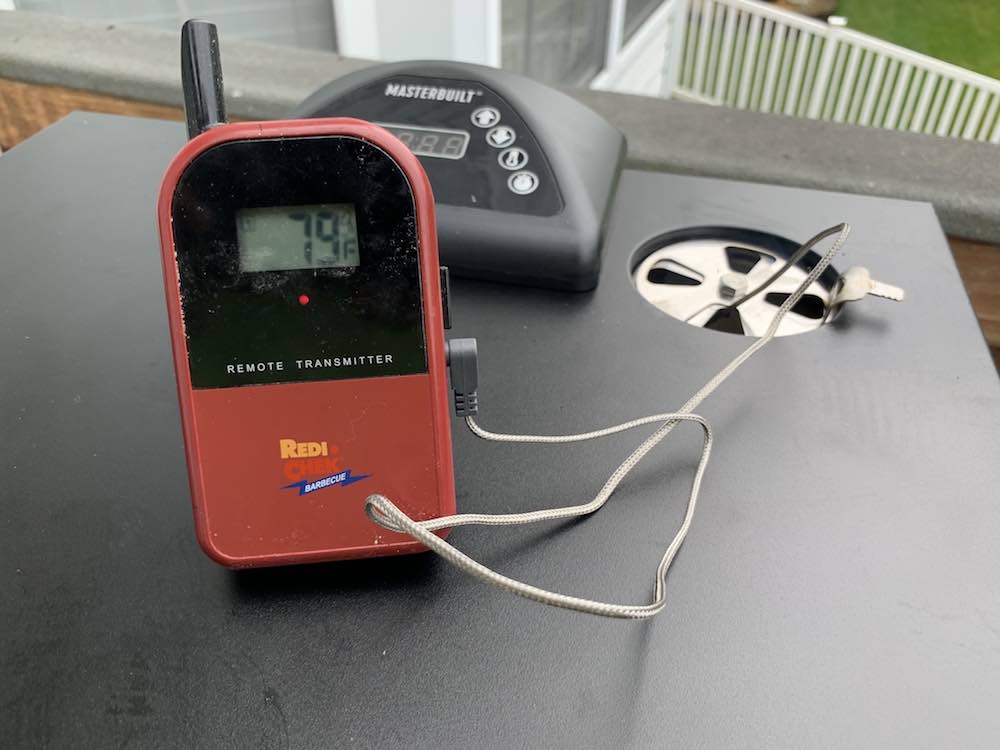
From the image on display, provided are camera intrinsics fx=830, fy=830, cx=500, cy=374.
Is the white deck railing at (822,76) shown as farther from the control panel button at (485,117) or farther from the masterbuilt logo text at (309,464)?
the masterbuilt logo text at (309,464)

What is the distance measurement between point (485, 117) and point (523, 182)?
2.3 inches

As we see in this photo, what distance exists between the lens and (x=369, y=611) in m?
0.31

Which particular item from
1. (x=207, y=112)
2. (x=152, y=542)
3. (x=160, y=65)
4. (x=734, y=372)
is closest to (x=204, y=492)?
(x=152, y=542)

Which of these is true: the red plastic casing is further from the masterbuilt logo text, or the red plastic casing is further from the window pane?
the window pane

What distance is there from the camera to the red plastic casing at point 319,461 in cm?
31

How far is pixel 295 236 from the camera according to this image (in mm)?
300

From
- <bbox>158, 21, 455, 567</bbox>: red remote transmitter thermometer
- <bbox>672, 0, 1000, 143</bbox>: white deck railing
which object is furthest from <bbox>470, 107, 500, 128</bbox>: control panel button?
<bbox>672, 0, 1000, 143</bbox>: white deck railing

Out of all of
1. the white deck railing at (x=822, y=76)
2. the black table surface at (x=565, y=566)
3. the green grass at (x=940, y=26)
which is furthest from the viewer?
the green grass at (x=940, y=26)

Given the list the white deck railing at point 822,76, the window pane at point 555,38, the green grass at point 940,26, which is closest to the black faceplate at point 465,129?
the window pane at point 555,38

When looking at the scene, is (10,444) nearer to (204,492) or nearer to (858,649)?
(204,492)

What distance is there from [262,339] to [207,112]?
10 cm

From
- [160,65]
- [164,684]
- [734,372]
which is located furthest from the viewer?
[160,65]

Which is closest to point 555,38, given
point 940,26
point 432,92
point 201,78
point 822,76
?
point 822,76

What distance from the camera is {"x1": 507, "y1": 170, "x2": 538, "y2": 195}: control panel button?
0.49 meters
